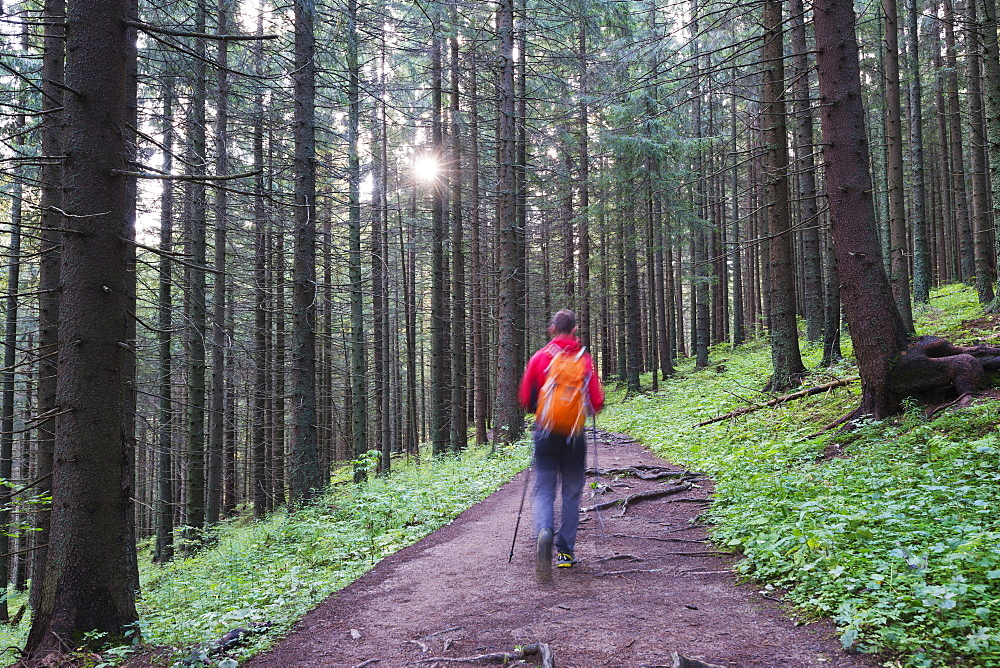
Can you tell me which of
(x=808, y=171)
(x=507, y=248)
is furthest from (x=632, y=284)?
(x=808, y=171)

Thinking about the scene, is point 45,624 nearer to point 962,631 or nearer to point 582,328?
point 962,631

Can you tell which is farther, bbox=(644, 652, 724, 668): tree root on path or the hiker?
the hiker

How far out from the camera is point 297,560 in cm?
716

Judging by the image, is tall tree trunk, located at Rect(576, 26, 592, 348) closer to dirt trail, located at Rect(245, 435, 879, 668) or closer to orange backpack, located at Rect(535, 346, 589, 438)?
dirt trail, located at Rect(245, 435, 879, 668)

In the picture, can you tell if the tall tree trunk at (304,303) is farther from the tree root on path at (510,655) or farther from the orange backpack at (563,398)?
the tree root on path at (510,655)

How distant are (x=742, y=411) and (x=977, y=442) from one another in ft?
20.5

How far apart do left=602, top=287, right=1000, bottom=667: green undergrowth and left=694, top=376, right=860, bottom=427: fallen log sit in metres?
0.36

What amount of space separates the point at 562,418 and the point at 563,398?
0.59 feet

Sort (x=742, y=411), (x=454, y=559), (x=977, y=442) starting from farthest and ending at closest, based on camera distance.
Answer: (x=742, y=411) → (x=454, y=559) → (x=977, y=442)

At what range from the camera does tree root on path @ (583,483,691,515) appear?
24.3 feet

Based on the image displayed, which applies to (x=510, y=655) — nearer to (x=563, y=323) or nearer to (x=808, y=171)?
(x=563, y=323)

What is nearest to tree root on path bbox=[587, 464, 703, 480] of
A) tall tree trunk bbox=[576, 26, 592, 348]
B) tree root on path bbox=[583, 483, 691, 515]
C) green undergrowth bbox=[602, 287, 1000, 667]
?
green undergrowth bbox=[602, 287, 1000, 667]

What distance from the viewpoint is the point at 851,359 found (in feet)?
39.7

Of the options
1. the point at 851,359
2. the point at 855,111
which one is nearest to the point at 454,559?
the point at 855,111
